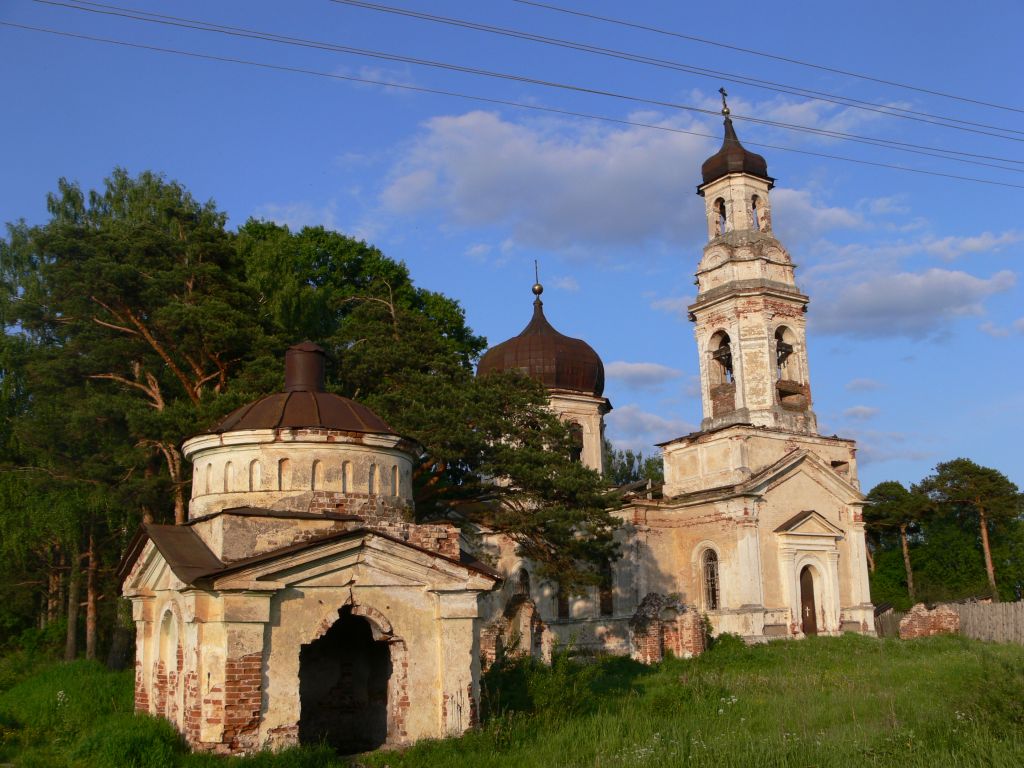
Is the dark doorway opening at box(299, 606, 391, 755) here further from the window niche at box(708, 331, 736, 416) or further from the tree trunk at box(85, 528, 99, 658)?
the window niche at box(708, 331, 736, 416)

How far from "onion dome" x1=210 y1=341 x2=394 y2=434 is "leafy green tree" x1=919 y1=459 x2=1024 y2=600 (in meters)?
34.6

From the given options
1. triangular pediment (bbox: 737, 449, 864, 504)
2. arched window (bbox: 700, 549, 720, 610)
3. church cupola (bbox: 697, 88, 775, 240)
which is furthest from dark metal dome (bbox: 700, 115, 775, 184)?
arched window (bbox: 700, 549, 720, 610)

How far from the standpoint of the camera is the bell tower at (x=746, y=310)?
29.5 meters

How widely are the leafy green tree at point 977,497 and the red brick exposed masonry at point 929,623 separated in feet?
48.9

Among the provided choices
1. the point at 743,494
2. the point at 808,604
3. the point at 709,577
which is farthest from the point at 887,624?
the point at 743,494

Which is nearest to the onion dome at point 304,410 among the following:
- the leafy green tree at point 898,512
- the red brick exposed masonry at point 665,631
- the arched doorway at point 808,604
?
the red brick exposed masonry at point 665,631

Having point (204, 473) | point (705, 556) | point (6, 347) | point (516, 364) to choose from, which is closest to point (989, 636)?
point (705, 556)

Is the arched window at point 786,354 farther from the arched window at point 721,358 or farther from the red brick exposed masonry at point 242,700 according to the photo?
the red brick exposed masonry at point 242,700

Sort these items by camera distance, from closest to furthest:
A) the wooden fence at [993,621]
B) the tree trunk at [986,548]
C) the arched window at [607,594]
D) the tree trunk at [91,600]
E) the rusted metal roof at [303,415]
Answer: the rusted metal roof at [303,415] < the tree trunk at [91,600] < the wooden fence at [993,621] < the arched window at [607,594] < the tree trunk at [986,548]

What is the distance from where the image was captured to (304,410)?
14.0 m

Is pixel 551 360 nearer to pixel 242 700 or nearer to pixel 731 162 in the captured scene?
pixel 731 162

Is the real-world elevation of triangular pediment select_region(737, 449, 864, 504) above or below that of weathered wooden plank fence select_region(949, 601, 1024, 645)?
above

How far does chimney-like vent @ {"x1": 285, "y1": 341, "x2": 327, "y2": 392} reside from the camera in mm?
15078

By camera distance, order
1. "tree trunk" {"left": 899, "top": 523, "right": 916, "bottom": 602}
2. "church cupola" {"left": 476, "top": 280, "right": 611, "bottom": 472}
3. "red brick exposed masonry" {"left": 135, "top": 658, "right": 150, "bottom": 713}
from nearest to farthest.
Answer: "red brick exposed masonry" {"left": 135, "top": 658, "right": 150, "bottom": 713}
"church cupola" {"left": 476, "top": 280, "right": 611, "bottom": 472}
"tree trunk" {"left": 899, "top": 523, "right": 916, "bottom": 602}
